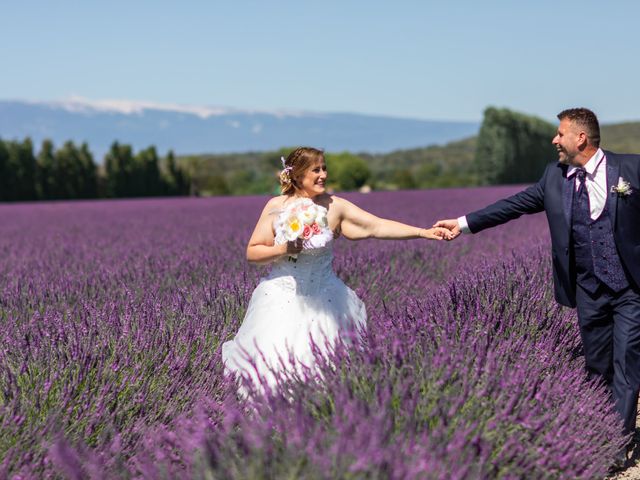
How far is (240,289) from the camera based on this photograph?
182 inches

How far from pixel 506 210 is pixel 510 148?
189 feet

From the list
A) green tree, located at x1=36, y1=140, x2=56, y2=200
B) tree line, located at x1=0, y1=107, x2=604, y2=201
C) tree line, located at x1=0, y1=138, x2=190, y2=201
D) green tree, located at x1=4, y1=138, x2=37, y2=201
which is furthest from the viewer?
green tree, located at x1=36, y1=140, x2=56, y2=200

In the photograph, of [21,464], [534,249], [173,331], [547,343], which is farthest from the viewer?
[534,249]

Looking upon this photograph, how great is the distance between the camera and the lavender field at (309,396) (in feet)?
7.13

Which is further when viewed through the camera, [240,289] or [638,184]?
[240,289]

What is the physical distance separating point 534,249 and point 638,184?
3288 mm

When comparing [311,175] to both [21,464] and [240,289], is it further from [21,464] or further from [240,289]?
[21,464]

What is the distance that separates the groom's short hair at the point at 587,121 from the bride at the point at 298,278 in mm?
993

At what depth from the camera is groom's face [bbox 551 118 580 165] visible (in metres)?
3.61

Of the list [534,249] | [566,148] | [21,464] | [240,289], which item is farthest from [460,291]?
[534,249]

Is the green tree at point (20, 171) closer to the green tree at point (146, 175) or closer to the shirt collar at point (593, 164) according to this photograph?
the green tree at point (146, 175)

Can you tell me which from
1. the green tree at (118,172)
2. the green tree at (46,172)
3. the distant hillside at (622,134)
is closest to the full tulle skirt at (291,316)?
the green tree at (46,172)

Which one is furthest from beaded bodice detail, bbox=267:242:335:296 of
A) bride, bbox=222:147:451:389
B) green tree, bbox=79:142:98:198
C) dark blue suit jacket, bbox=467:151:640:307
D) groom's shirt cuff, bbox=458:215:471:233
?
green tree, bbox=79:142:98:198

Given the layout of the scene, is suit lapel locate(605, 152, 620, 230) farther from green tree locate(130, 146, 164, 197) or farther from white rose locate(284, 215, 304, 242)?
green tree locate(130, 146, 164, 197)
